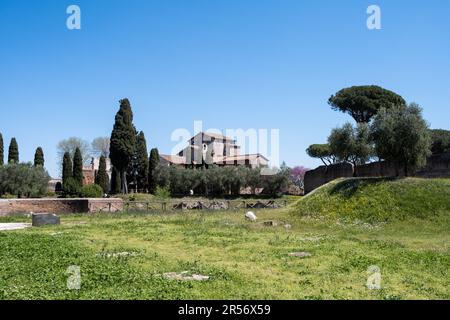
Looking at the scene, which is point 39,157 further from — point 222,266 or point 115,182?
point 222,266

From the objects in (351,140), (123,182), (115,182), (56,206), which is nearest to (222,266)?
(56,206)

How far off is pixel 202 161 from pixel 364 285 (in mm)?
65652

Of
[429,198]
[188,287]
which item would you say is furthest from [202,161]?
[188,287]

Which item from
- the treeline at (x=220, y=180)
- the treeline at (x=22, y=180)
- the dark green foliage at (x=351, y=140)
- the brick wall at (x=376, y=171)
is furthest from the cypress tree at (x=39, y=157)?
the dark green foliage at (x=351, y=140)

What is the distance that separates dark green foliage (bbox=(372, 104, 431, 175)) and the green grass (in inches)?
457

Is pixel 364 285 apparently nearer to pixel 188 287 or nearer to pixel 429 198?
pixel 188 287

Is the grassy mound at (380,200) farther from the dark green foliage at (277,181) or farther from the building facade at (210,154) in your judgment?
the building facade at (210,154)

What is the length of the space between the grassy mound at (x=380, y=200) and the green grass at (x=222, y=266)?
717 centimetres

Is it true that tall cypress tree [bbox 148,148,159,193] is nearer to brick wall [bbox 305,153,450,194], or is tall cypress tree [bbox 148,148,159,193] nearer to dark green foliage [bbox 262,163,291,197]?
dark green foliage [bbox 262,163,291,197]

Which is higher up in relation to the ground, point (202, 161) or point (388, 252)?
point (202, 161)

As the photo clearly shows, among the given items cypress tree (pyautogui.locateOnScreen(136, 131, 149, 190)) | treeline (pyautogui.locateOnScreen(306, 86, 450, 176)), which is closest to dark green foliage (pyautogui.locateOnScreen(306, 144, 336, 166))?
treeline (pyautogui.locateOnScreen(306, 86, 450, 176))

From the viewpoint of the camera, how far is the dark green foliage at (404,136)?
2588cm

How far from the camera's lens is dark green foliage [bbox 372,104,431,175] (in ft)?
84.9
